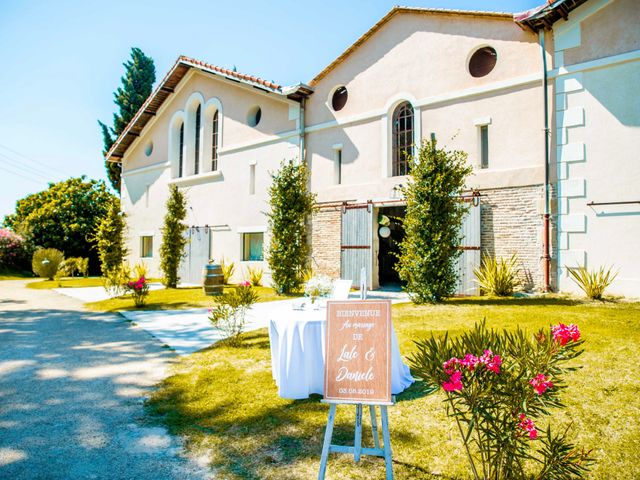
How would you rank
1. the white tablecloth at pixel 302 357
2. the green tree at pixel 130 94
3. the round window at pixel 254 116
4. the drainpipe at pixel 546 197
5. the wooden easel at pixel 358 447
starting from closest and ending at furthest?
the wooden easel at pixel 358 447
the white tablecloth at pixel 302 357
the drainpipe at pixel 546 197
the round window at pixel 254 116
the green tree at pixel 130 94

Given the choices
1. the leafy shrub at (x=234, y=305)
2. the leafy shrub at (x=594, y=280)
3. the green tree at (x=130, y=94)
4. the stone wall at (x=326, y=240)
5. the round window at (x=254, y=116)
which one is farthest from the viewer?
the green tree at (x=130, y=94)

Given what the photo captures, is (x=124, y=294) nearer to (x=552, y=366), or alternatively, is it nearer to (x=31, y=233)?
(x=552, y=366)

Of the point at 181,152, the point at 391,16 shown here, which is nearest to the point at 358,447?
the point at 391,16

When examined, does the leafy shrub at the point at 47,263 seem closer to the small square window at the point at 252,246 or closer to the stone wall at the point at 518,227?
the small square window at the point at 252,246

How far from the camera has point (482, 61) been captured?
1127 centimetres

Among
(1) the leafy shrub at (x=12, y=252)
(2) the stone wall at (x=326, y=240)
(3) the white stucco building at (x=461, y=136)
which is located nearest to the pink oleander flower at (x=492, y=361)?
(3) the white stucco building at (x=461, y=136)

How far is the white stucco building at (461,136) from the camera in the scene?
9.27 meters

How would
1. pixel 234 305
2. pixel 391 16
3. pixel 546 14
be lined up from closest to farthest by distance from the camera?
pixel 234 305
pixel 546 14
pixel 391 16

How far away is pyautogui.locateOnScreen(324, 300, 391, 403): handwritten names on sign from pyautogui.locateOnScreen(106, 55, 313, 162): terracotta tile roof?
1228 centimetres

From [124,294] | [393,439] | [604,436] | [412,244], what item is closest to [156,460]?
[393,439]

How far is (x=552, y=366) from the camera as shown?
2.18 m

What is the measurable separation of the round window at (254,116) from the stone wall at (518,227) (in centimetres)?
926

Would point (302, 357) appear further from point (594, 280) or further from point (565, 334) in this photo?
point (594, 280)

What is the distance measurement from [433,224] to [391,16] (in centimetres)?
727
